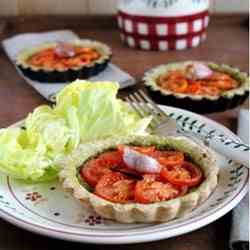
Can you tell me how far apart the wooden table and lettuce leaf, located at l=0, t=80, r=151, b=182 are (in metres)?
0.09

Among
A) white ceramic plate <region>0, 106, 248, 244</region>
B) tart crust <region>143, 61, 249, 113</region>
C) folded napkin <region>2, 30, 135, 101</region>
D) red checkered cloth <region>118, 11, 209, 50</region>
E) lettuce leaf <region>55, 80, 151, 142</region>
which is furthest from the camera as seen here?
red checkered cloth <region>118, 11, 209, 50</region>

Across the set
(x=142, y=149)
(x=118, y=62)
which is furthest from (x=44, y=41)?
(x=142, y=149)

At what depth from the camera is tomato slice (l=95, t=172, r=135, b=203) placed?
70cm

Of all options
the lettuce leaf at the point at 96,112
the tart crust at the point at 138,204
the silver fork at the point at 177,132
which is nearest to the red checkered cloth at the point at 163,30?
the silver fork at the point at 177,132

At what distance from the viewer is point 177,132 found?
910 mm

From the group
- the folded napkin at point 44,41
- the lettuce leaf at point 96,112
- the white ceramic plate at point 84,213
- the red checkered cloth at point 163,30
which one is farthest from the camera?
the red checkered cloth at point 163,30

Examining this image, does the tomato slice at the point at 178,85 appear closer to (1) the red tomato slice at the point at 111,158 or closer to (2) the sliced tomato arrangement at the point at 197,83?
(2) the sliced tomato arrangement at the point at 197,83

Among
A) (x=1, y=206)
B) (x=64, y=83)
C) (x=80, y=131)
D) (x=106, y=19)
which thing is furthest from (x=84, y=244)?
(x=106, y=19)

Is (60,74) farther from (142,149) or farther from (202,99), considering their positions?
(142,149)

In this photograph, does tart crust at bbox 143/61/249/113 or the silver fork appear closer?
the silver fork

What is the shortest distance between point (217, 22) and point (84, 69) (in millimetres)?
550

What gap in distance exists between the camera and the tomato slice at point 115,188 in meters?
0.70

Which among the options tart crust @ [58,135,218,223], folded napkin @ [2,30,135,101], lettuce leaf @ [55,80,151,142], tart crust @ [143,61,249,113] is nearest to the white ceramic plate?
tart crust @ [58,135,218,223]

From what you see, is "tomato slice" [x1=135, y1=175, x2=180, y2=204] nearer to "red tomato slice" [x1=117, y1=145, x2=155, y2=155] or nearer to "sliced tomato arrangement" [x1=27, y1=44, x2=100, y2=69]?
"red tomato slice" [x1=117, y1=145, x2=155, y2=155]
